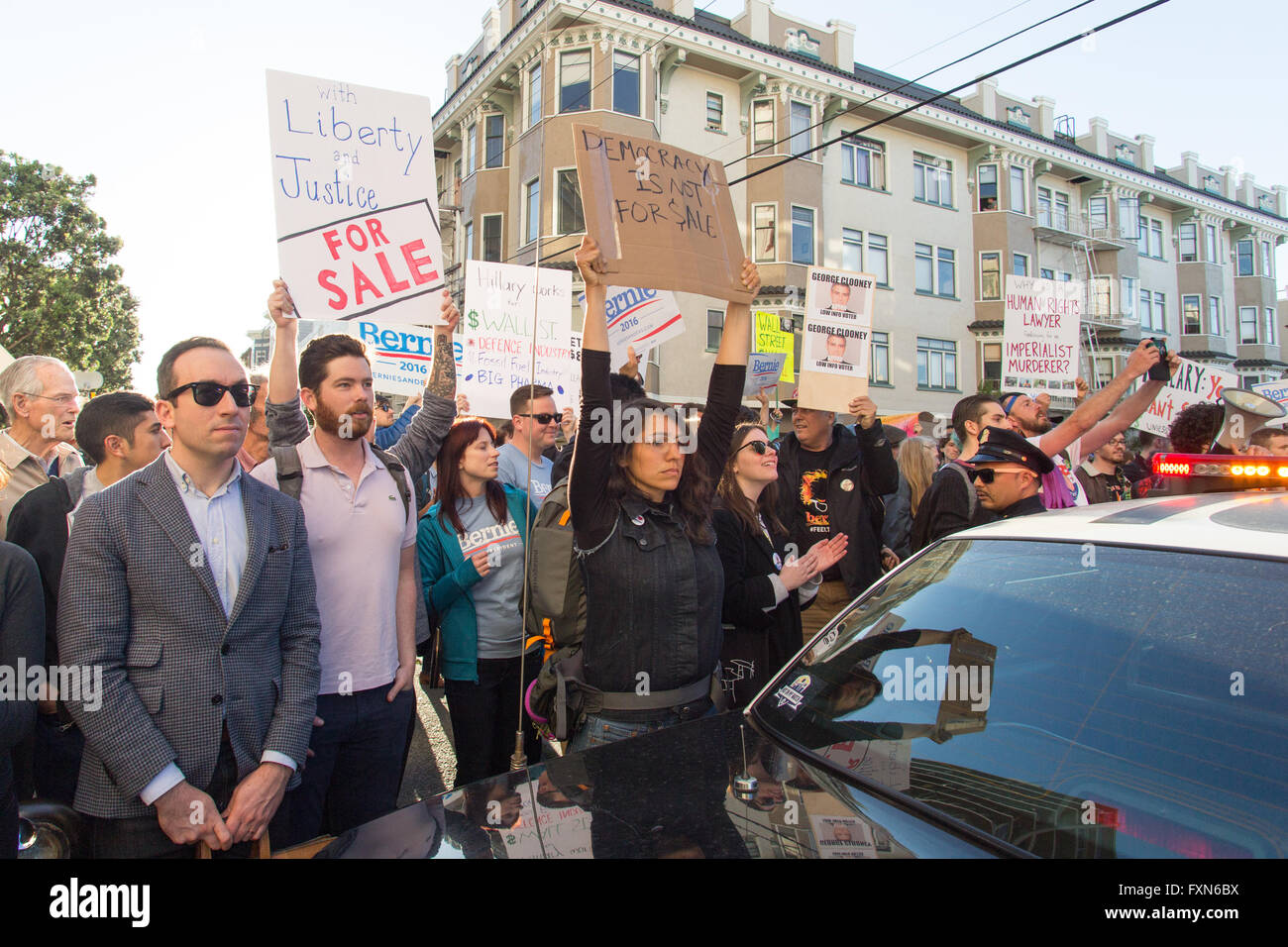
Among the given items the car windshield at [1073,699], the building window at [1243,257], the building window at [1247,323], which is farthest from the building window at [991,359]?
the car windshield at [1073,699]

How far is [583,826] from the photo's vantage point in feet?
5.95

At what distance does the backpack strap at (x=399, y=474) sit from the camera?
3199mm

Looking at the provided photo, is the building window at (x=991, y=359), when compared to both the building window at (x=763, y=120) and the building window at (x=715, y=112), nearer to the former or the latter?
the building window at (x=763, y=120)

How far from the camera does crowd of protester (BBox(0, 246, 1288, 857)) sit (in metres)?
2.23

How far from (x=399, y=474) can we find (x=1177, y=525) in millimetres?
2562

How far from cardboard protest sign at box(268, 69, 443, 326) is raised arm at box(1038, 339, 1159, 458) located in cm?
327

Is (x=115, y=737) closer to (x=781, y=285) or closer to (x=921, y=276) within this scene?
(x=781, y=285)

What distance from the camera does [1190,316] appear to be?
3662cm

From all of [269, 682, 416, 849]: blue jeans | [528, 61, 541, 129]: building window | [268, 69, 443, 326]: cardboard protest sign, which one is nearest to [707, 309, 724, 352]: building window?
[528, 61, 541, 129]: building window

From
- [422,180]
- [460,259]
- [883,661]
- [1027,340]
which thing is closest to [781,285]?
[460,259]

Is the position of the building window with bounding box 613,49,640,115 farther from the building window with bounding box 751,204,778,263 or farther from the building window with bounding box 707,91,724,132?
the building window with bounding box 751,204,778,263

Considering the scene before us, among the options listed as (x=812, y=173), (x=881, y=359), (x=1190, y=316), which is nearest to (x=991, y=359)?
(x=881, y=359)

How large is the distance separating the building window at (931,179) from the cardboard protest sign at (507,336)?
21660 millimetres

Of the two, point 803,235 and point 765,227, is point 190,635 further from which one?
point 803,235
